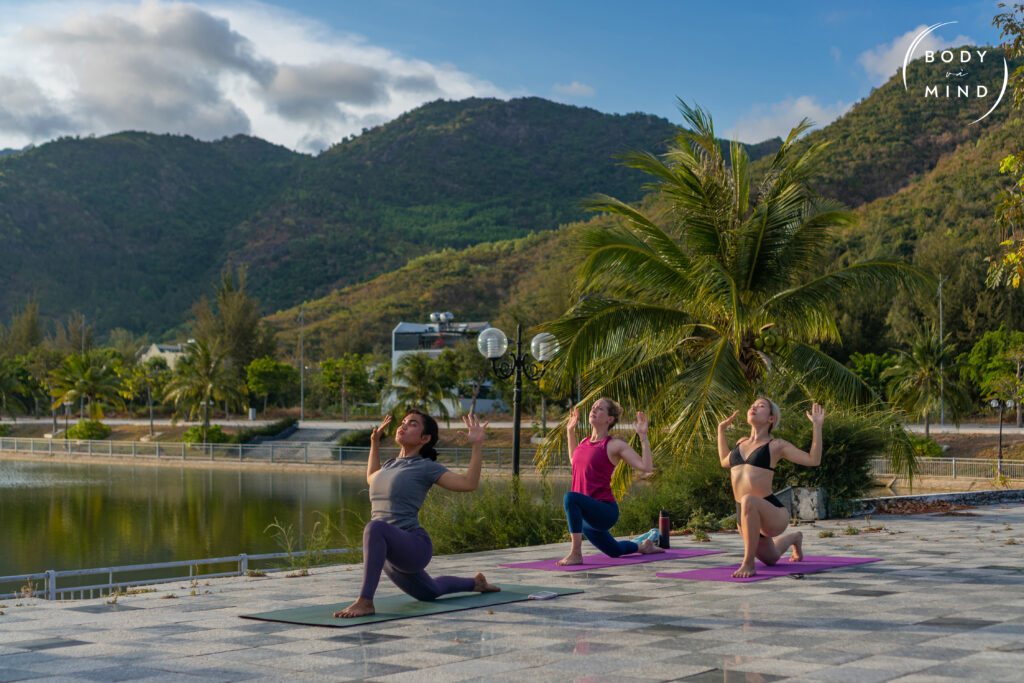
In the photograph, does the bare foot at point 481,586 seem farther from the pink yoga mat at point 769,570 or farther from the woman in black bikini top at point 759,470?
the woman in black bikini top at point 759,470

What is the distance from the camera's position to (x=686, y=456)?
585 inches

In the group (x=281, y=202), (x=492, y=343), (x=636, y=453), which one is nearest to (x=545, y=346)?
(x=492, y=343)

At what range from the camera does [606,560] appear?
34.3ft

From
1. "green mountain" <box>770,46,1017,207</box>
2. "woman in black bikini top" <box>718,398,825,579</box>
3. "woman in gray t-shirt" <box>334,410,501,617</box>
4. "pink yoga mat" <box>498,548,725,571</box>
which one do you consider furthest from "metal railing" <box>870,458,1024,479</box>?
"green mountain" <box>770,46,1017,207</box>

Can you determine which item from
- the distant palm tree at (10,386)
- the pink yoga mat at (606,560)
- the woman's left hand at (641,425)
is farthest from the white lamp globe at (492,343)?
the distant palm tree at (10,386)

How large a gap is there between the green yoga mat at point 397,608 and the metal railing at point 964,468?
23.2m

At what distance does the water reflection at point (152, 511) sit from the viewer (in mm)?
22078

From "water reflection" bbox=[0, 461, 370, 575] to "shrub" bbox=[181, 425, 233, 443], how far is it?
6.86 m

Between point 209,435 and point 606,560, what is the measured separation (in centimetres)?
4765

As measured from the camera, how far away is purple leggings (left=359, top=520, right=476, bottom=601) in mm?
6836

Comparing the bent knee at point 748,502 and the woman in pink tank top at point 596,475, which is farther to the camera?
the woman in pink tank top at point 596,475

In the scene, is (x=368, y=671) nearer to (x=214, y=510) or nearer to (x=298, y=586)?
(x=298, y=586)

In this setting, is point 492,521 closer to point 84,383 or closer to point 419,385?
point 419,385

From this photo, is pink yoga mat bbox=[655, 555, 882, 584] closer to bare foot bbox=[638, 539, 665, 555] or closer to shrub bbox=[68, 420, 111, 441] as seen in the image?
bare foot bbox=[638, 539, 665, 555]
